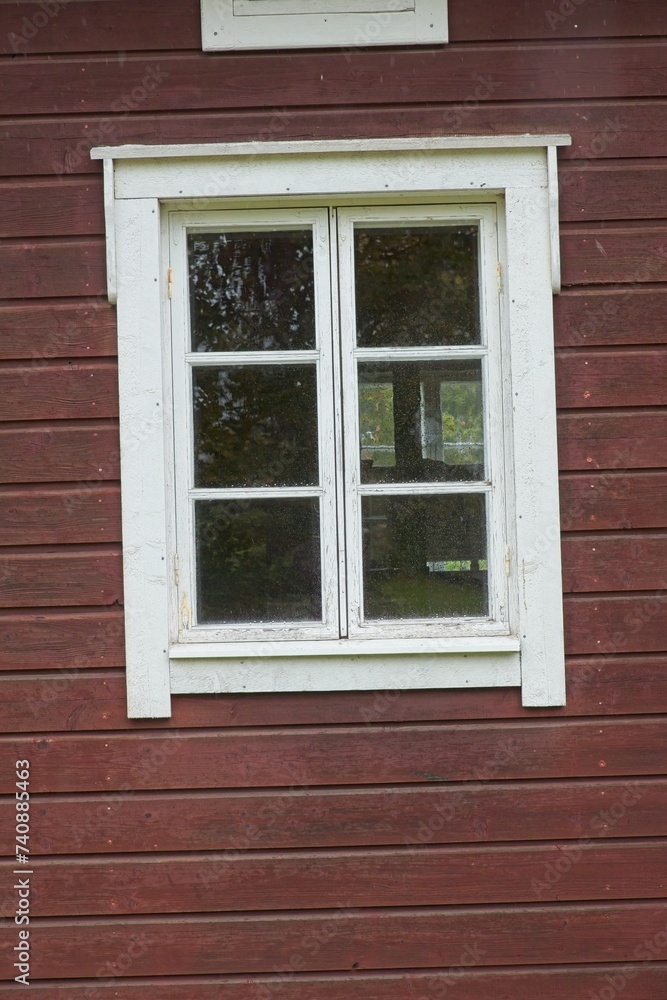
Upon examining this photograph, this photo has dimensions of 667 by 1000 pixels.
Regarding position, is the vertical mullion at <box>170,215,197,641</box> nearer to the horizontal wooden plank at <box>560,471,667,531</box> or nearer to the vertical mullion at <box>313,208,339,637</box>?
the vertical mullion at <box>313,208,339,637</box>

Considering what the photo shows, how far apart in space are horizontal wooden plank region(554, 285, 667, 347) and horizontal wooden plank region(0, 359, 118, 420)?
128 centimetres

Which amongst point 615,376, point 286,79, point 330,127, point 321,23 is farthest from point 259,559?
point 321,23

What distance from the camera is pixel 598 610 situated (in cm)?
236

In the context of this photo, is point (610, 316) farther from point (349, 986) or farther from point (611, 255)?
point (349, 986)

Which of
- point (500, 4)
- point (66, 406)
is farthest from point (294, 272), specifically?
point (500, 4)

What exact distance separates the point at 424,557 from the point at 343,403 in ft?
1.63

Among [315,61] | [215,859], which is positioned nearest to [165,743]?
[215,859]

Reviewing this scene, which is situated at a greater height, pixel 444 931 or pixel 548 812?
pixel 548 812

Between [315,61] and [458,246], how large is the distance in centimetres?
65

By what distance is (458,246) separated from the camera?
244cm

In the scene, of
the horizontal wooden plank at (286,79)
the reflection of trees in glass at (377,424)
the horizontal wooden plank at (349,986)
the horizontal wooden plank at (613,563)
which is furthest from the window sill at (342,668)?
the horizontal wooden plank at (286,79)

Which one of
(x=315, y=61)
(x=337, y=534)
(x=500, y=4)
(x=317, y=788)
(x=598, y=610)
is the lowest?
(x=317, y=788)

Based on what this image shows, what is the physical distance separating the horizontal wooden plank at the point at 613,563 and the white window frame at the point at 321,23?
4.84ft

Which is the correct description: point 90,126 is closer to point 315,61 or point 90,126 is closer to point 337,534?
point 315,61
